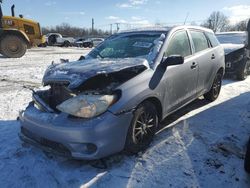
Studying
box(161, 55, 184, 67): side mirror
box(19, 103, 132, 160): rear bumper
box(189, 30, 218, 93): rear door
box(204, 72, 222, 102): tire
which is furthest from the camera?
box(204, 72, 222, 102): tire

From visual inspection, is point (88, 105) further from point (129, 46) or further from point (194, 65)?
point (194, 65)

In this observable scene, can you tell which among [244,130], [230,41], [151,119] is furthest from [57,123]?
[230,41]

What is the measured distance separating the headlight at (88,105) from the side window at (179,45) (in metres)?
1.57

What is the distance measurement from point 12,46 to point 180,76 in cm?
1216

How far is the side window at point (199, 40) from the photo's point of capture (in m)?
5.62

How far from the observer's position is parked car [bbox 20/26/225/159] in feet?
11.4

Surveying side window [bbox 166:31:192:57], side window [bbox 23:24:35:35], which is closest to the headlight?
side window [bbox 166:31:192:57]

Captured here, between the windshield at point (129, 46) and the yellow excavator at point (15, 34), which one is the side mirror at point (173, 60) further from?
the yellow excavator at point (15, 34)

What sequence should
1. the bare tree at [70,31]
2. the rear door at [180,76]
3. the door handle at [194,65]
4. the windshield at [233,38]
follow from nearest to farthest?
the rear door at [180,76] < the door handle at [194,65] < the windshield at [233,38] < the bare tree at [70,31]

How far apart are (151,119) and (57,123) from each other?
1337 millimetres

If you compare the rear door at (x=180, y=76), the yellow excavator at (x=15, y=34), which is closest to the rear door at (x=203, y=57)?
the rear door at (x=180, y=76)

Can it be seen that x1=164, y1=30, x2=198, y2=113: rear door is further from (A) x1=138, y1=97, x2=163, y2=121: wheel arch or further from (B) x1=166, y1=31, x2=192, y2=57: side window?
(A) x1=138, y1=97, x2=163, y2=121: wheel arch

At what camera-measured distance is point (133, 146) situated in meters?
3.89

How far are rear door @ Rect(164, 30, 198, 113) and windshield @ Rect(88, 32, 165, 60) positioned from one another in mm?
266
